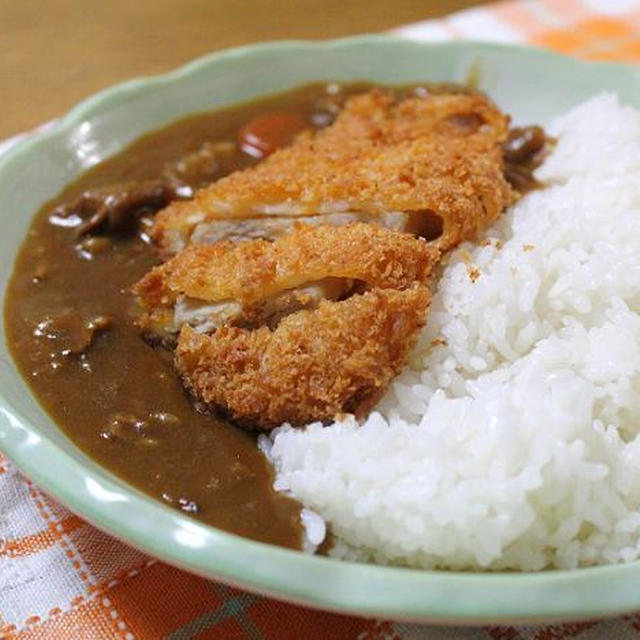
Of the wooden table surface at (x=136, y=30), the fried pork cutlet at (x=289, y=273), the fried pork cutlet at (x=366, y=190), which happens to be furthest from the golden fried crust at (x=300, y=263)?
the wooden table surface at (x=136, y=30)

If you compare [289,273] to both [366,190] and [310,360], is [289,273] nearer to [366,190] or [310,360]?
[310,360]

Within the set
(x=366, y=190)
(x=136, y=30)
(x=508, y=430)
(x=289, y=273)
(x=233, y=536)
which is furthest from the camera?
(x=136, y=30)

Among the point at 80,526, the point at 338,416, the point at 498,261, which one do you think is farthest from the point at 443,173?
the point at 80,526

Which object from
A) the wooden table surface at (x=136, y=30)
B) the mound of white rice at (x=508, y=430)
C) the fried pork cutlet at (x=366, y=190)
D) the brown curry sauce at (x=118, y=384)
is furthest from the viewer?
the wooden table surface at (x=136, y=30)

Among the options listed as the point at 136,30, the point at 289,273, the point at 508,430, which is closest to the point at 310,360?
the point at 289,273

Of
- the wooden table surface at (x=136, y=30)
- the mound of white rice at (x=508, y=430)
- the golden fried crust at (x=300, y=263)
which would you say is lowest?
the wooden table surface at (x=136, y=30)

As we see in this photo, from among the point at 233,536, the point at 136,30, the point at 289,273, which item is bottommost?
the point at 136,30

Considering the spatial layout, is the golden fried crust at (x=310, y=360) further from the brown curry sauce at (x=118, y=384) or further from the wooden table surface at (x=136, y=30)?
the wooden table surface at (x=136, y=30)
